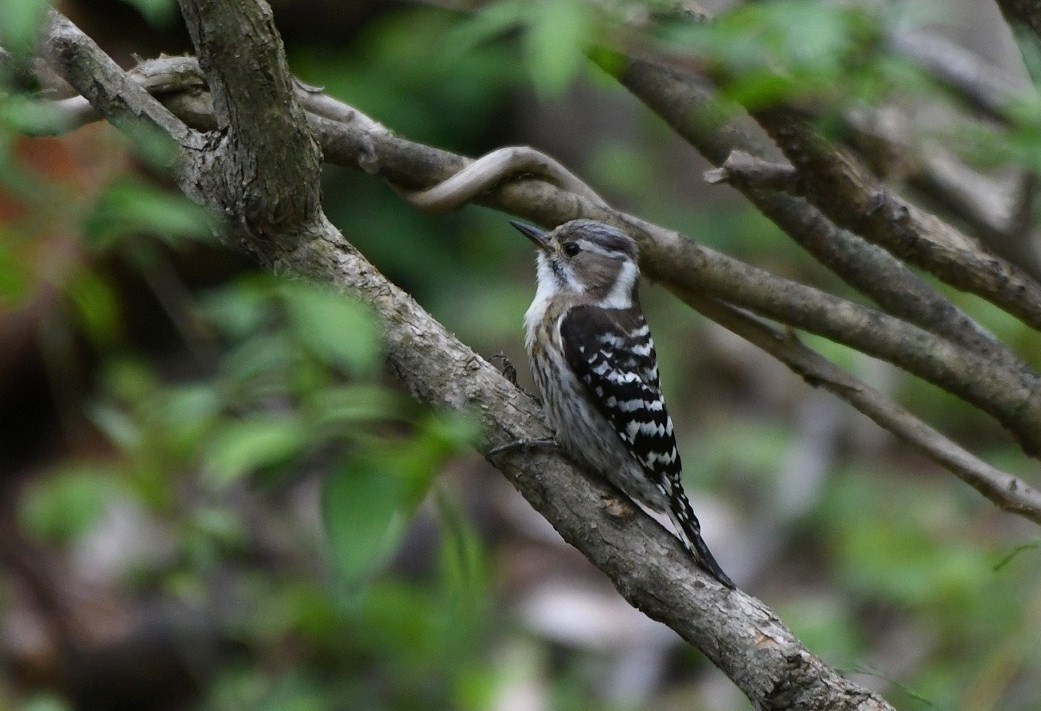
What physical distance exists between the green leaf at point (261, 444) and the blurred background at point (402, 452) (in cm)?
1

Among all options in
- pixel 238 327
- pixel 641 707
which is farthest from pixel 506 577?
pixel 238 327

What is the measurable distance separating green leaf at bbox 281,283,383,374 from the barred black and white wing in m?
1.51

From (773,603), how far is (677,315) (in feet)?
6.96

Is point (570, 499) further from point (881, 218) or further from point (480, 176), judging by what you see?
point (881, 218)

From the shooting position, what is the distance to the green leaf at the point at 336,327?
222 centimetres

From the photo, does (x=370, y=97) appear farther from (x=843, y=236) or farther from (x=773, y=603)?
(x=843, y=236)

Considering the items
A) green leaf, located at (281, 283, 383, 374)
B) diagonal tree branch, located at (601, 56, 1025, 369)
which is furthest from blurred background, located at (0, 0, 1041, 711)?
green leaf, located at (281, 283, 383, 374)

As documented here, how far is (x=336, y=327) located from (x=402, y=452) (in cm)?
57

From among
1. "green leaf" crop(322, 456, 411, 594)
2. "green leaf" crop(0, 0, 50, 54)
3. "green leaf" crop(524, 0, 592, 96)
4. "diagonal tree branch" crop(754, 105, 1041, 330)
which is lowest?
"green leaf" crop(322, 456, 411, 594)

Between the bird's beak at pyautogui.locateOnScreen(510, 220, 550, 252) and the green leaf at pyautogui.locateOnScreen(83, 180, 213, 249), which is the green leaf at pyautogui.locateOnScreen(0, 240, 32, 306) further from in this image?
the bird's beak at pyautogui.locateOnScreen(510, 220, 550, 252)

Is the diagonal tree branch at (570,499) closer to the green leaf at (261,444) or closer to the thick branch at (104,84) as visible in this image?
the thick branch at (104,84)

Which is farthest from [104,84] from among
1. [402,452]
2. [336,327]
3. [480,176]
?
[402,452]

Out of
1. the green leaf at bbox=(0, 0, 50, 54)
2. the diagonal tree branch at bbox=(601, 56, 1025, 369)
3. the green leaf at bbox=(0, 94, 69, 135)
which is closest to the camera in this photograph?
the green leaf at bbox=(0, 0, 50, 54)

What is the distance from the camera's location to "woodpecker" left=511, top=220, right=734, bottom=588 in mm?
3648
